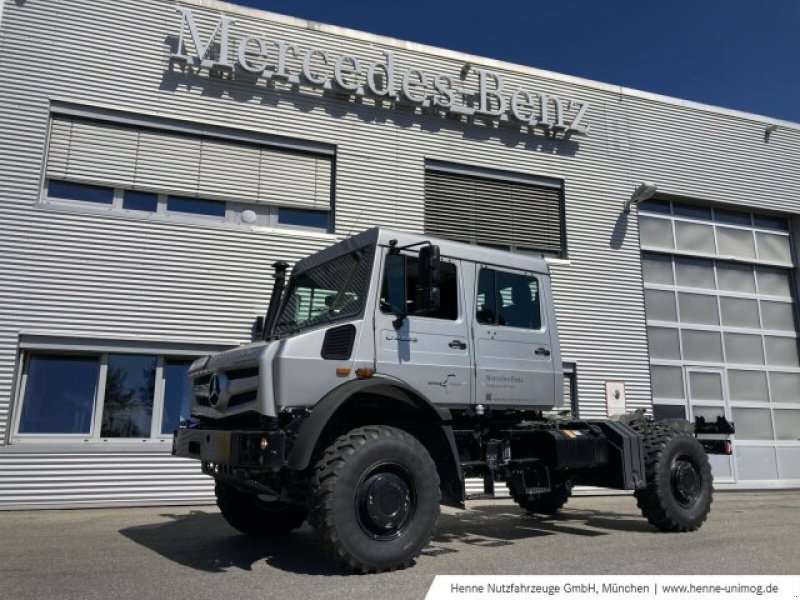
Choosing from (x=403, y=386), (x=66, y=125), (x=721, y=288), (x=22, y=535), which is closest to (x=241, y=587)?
(x=403, y=386)

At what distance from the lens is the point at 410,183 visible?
12352mm

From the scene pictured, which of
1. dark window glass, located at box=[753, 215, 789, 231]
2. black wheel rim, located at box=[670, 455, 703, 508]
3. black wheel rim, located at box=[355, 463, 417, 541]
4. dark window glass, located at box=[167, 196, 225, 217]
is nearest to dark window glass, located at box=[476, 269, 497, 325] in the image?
black wheel rim, located at box=[355, 463, 417, 541]

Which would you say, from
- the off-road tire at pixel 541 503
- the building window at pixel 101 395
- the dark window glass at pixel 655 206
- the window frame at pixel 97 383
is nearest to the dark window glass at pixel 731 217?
the dark window glass at pixel 655 206

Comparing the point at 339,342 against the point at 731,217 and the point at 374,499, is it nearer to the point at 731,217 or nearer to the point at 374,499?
the point at 374,499

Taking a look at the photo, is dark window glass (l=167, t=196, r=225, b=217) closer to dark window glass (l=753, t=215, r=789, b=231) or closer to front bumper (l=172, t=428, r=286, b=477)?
front bumper (l=172, t=428, r=286, b=477)

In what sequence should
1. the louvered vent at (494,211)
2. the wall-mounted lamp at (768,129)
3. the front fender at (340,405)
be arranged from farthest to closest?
the wall-mounted lamp at (768,129) → the louvered vent at (494,211) → the front fender at (340,405)

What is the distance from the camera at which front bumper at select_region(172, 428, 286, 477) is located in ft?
16.3

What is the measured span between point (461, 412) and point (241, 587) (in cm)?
256

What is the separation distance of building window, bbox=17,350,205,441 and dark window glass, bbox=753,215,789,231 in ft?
43.7

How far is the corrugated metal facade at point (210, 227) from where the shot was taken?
9820mm

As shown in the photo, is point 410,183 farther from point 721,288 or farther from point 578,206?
point 721,288

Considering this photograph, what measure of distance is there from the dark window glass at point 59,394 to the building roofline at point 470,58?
6.40 metres

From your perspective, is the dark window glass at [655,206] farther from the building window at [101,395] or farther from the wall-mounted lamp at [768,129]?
the building window at [101,395]

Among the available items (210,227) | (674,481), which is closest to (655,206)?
(674,481)
